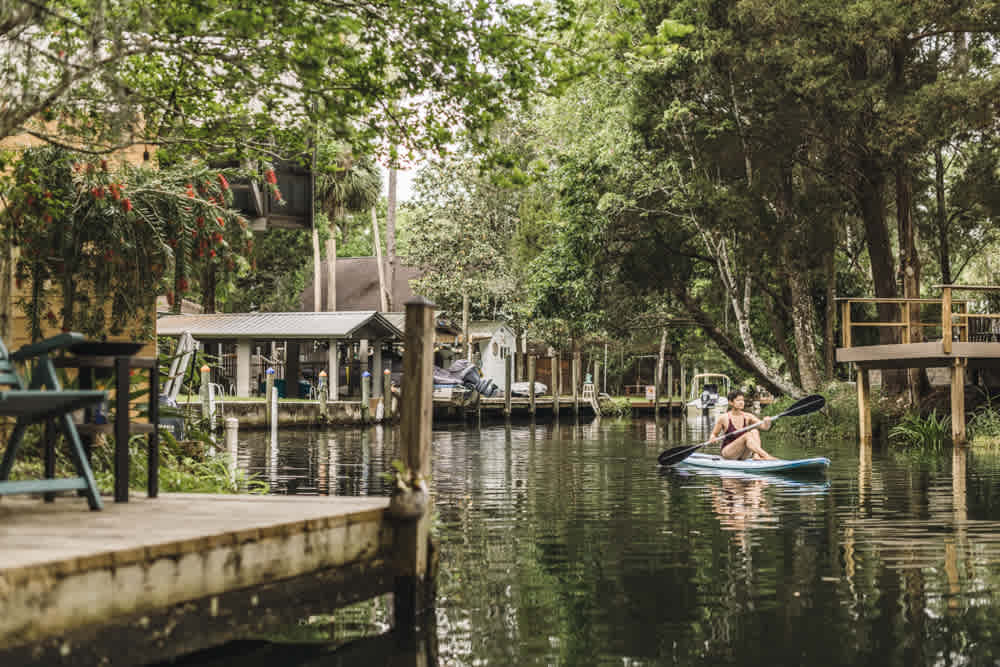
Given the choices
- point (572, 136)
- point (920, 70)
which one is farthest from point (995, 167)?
point (572, 136)

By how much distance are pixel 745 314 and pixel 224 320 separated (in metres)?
19.7

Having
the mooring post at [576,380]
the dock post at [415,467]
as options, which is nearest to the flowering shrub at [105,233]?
the dock post at [415,467]

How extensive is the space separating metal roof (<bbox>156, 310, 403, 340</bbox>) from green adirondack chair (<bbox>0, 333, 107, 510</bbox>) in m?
31.9

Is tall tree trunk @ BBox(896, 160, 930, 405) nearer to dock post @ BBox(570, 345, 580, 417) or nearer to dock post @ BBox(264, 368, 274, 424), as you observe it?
dock post @ BBox(264, 368, 274, 424)

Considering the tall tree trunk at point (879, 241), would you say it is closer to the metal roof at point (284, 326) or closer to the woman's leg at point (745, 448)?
the woman's leg at point (745, 448)

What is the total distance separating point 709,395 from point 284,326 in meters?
21.1

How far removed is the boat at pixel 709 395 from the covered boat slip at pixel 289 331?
1626 cm

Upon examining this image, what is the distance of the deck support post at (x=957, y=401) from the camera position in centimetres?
2306

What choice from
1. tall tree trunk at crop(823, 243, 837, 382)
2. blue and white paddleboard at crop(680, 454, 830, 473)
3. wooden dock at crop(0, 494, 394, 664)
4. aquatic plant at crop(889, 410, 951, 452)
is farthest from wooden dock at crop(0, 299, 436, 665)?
tall tree trunk at crop(823, 243, 837, 382)

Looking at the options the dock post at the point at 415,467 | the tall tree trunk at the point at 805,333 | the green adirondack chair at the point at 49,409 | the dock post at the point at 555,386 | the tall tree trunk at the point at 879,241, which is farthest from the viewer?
the dock post at the point at 555,386

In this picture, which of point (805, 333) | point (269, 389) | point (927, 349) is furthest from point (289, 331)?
point (927, 349)

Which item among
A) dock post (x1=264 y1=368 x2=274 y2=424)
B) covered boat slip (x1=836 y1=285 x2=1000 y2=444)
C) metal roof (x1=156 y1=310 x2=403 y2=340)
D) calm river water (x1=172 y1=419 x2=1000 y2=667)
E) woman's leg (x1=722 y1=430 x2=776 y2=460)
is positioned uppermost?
metal roof (x1=156 y1=310 x2=403 y2=340)

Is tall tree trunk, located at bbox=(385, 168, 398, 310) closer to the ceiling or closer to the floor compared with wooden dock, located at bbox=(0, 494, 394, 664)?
closer to the ceiling

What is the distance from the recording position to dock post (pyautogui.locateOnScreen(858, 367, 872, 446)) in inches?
971
